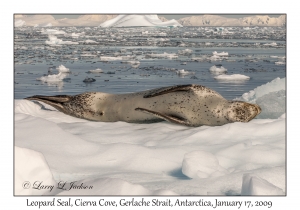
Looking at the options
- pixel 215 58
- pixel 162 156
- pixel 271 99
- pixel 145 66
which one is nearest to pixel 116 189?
pixel 162 156

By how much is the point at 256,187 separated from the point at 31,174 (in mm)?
1594

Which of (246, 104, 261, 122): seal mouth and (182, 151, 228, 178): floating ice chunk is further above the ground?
(246, 104, 261, 122): seal mouth

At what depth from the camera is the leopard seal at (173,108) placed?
19.8ft

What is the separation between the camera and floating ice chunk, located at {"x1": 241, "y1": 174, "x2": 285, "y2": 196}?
3.38m

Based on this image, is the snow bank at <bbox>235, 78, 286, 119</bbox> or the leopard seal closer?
the leopard seal

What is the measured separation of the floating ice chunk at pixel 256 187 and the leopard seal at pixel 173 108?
8.30 feet

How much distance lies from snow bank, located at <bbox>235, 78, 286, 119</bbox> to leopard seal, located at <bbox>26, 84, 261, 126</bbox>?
0.55m

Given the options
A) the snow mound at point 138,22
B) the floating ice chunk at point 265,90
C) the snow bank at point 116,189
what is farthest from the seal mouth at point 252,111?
the snow mound at point 138,22

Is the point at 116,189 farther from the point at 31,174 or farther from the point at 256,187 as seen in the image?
the point at 256,187

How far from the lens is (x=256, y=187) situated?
3365mm

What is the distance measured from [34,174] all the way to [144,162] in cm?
105

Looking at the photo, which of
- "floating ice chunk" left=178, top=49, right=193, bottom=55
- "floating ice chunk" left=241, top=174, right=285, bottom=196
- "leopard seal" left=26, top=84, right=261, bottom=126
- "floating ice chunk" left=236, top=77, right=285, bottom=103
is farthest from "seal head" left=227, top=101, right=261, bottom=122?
"floating ice chunk" left=178, top=49, right=193, bottom=55

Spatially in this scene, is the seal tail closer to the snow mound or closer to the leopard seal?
the leopard seal

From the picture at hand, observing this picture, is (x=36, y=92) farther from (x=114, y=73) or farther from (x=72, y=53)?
(x=72, y=53)
